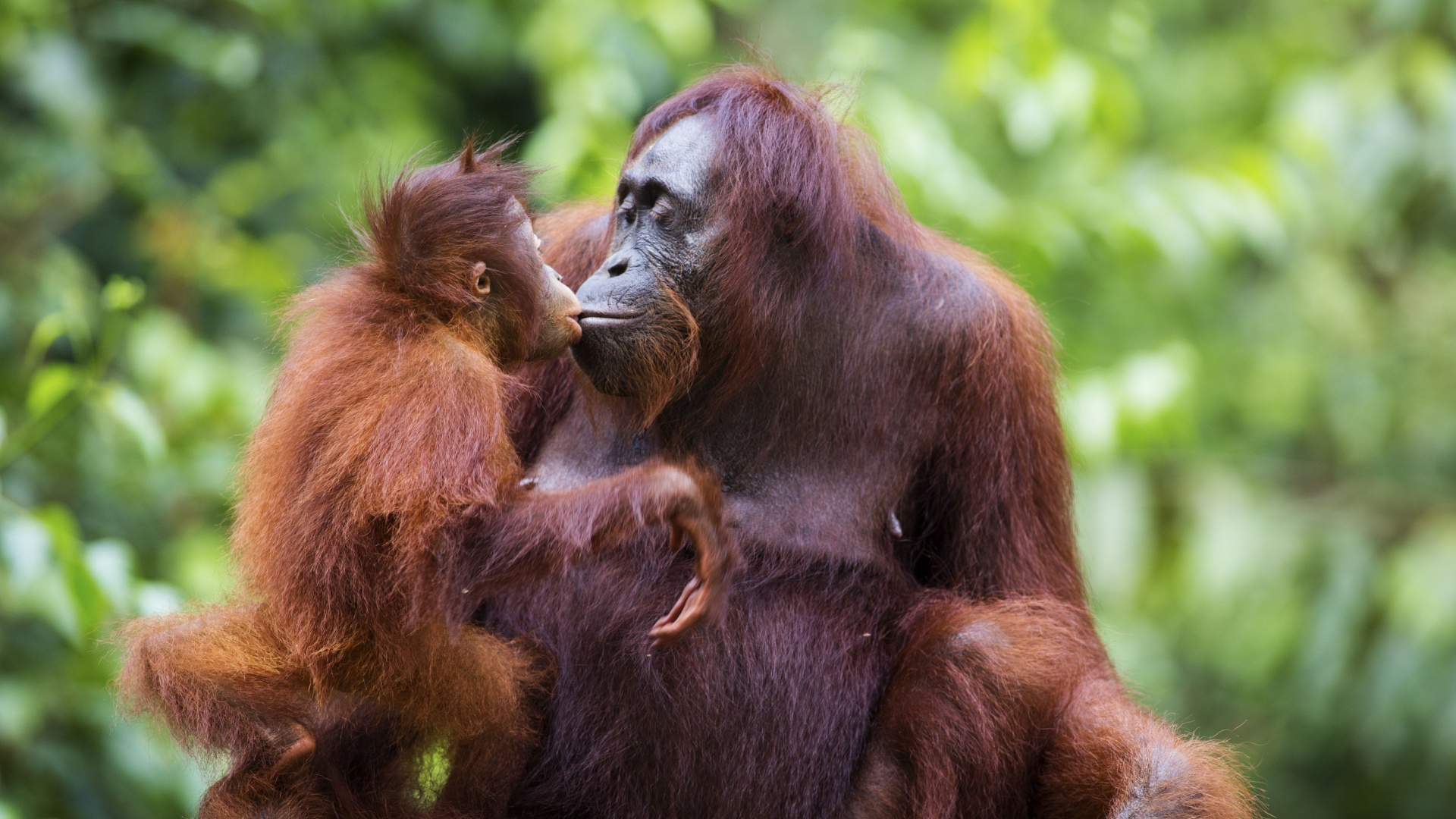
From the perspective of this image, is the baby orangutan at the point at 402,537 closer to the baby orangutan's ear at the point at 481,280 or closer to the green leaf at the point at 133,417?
the baby orangutan's ear at the point at 481,280

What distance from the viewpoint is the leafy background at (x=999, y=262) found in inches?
134

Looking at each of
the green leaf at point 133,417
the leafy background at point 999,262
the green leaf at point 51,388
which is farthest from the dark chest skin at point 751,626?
the green leaf at point 51,388

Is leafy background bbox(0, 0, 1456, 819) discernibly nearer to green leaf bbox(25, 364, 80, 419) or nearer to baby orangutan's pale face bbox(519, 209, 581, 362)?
green leaf bbox(25, 364, 80, 419)

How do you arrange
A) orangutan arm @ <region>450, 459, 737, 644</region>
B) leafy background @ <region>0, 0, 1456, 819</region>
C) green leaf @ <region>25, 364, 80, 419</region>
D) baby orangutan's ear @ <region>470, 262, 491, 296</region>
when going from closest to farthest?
1. orangutan arm @ <region>450, 459, 737, 644</region>
2. baby orangutan's ear @ <region>470, 262, 491, 296</region>
3. green leaf @ <region>25, 364, 80, 419</region>
4. leafy background @ <region>0, 0, 1456, 819</region>

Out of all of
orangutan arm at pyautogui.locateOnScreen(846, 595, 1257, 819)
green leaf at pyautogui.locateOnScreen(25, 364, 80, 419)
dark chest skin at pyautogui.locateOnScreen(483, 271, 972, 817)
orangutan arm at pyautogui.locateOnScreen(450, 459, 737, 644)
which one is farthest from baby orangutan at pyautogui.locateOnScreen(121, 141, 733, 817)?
green leaf at pyautogui.locateOnScreen(25, 364, 80, 419)

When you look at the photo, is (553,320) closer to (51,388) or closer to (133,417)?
(133,417)

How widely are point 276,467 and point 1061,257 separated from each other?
272cm

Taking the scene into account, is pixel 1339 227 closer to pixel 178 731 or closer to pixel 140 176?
pixel 140 176

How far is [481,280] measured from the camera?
213 centimetres

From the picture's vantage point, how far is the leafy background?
11.1ft

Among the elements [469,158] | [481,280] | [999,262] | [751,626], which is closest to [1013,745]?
[751,626]

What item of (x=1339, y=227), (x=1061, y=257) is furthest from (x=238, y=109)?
(x=1339, y=227)

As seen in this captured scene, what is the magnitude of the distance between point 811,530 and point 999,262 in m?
2.01

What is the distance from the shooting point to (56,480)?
401 centimetres
